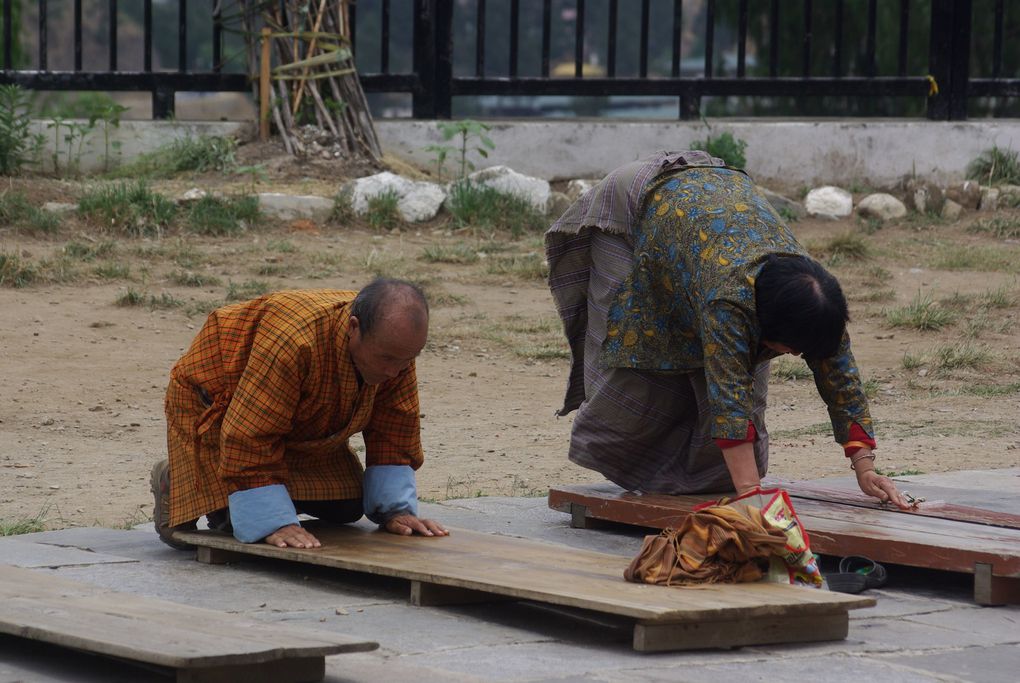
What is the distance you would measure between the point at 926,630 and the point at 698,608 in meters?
0.73

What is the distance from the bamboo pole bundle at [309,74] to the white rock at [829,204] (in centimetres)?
299

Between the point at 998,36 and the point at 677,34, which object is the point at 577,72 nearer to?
the point at 677,34

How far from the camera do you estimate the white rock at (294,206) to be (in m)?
9.92

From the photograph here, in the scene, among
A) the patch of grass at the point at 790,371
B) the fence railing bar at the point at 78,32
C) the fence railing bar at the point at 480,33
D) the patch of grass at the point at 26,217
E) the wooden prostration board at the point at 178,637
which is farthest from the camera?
the fence railing bar at the point at 480,33

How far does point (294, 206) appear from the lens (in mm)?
9969

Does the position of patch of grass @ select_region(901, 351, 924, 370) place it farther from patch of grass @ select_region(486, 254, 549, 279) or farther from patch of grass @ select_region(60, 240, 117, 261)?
patch of grass @ select_region(60, 240, 117, 261)

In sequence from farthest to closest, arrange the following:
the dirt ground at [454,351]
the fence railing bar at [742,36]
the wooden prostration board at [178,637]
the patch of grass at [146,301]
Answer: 1. the fence railing bar at [742,36]
2. the patch of grass at [146,301]
3. the dirt ground at [454,351]
4. the wooden prostration board at [178,637]

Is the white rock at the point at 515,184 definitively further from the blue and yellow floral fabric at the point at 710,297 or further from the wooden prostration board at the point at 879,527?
the blue and yellow floral fabric at the point at 710,297

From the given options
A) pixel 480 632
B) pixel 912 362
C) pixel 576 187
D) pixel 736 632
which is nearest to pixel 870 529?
pixel 736 632

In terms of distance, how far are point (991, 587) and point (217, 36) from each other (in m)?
7.87

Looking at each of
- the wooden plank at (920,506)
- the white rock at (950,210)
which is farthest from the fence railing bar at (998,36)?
the wooden plank at (920,506)

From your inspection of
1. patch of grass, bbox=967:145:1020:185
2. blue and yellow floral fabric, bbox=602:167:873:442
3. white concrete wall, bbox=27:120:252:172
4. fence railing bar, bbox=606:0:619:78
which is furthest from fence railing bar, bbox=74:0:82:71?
blue and yellow floral fabric, bbox=602:167:873:442

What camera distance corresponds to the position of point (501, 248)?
32.6ft

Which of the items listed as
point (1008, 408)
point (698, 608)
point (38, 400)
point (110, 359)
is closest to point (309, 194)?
point (110, 359)
